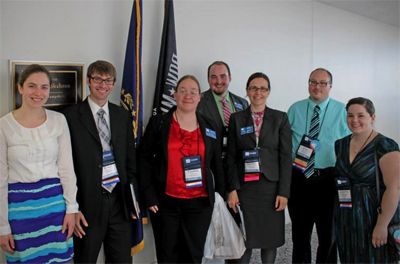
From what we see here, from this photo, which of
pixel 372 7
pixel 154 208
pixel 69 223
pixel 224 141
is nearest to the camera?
pixel 69 223

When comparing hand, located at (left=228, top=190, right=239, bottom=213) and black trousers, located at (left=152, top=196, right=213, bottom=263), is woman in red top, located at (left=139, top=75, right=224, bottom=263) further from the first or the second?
hand, located at (left=228, top=190, right=239, bottom=213)

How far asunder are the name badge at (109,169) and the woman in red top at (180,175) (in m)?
0.25

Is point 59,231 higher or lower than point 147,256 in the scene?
higher

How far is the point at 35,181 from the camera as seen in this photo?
6.39 ft

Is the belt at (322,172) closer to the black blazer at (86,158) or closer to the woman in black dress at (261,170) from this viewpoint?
the woman in black dress at (261,170)

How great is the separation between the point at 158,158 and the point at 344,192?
131 cm

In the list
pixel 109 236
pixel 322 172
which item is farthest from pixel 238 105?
pixel 109 236

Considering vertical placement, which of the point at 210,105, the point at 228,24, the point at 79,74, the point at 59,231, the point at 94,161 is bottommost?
the point at 59,231

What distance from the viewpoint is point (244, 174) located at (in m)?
2.61

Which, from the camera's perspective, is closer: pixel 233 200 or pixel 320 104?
pixel 233 200

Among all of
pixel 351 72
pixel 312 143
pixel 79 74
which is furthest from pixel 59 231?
pixel 351 72

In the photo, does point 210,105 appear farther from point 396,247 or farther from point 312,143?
point 396,247

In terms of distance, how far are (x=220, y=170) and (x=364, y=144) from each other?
1.02 metres

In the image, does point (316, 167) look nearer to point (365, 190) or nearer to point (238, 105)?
point (365, 190)
